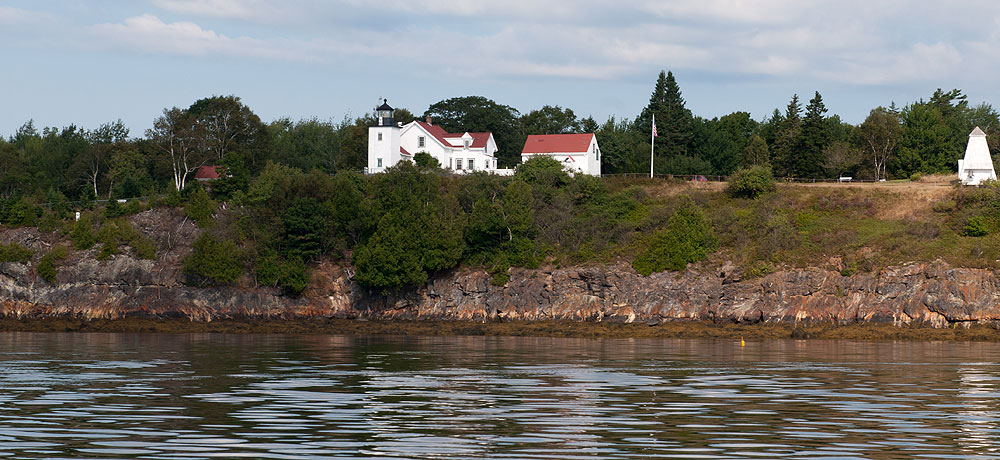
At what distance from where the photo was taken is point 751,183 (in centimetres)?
9481

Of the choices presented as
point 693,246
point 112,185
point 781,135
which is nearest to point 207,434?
point 693,246

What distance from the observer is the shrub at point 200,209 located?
92912mm

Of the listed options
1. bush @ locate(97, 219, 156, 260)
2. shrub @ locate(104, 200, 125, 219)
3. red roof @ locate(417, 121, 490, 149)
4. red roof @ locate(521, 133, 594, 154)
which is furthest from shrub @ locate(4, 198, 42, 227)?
red roof @ locate(521, 133, 594, 154)

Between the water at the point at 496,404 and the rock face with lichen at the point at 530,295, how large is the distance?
18137mm

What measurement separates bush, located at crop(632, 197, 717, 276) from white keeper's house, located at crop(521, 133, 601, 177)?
72.9 feet

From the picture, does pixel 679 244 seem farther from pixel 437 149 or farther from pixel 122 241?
pixel 122 241

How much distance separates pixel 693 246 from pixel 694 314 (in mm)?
7256

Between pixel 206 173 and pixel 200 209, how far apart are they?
61.8 feet

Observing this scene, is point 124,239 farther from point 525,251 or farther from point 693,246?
point 693,246

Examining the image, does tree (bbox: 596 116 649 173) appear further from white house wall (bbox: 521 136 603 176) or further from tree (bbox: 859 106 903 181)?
tree (bbox: 859 106 903 181)

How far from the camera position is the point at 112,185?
109 meters

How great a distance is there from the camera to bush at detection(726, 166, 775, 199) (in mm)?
94938

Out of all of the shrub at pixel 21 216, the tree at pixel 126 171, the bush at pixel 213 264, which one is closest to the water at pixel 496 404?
the bush at pixel 213 264

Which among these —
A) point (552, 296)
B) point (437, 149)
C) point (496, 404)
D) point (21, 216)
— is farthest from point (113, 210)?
point (496, 404)
